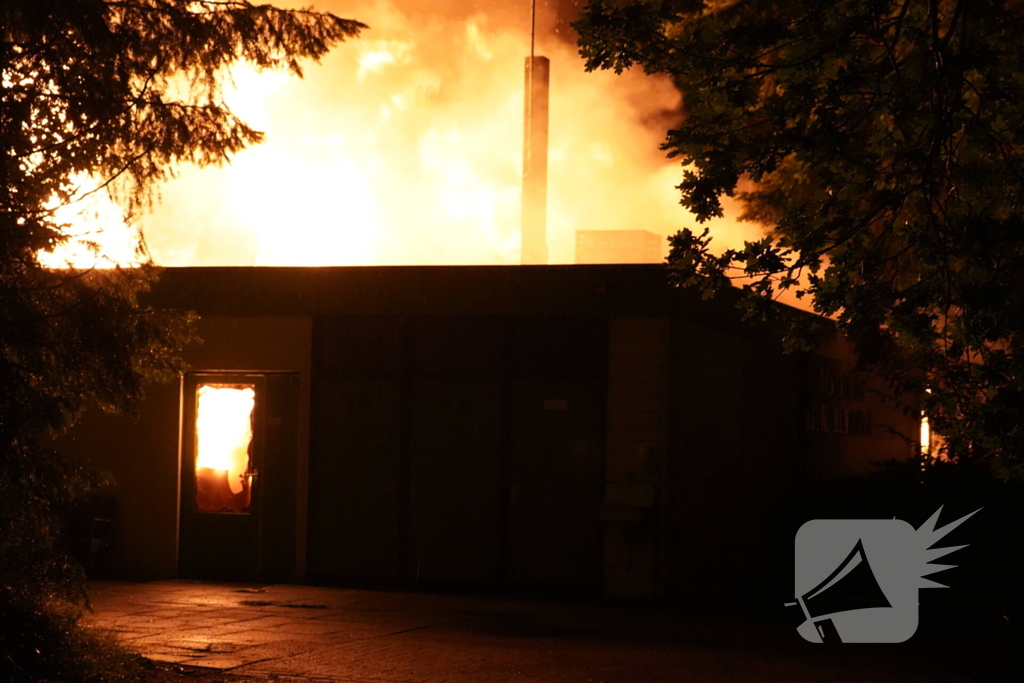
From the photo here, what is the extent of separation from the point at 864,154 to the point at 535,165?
57.9 ft

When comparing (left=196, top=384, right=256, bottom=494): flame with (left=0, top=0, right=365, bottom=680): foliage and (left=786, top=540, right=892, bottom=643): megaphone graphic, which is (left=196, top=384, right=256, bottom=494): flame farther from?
(left=786, top=540, right=892, bottom=643): megaphone graphic

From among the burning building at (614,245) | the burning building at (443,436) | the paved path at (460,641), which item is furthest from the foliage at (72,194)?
the burning building at (614,245)

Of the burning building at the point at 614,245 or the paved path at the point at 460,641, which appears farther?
the burning building at the point at 614,245

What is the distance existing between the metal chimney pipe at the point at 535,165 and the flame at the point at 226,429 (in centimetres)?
1024

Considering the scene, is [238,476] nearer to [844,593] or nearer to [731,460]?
[731,460]

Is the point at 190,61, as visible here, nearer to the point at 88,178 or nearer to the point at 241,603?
the point at 88,178

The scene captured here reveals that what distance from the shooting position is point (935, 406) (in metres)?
8.36

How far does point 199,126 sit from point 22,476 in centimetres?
294

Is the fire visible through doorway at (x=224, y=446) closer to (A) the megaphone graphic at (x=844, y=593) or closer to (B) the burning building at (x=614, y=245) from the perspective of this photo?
(A) the megaphone graphic at (x=844, y=593)

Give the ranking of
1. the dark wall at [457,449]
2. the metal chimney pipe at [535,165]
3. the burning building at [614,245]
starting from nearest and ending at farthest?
the dark wall at [457,449] → the metal chimney pipe at [535,165] → the burning building at [614,245]

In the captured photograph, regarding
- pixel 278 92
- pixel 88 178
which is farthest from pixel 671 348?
pixel 278 92

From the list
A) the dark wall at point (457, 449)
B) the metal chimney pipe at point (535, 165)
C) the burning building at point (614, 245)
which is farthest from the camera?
the burning building at point (614, 245)

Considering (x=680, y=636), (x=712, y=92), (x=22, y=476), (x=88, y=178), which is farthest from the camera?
(x=680, y=636)

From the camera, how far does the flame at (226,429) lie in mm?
15688
